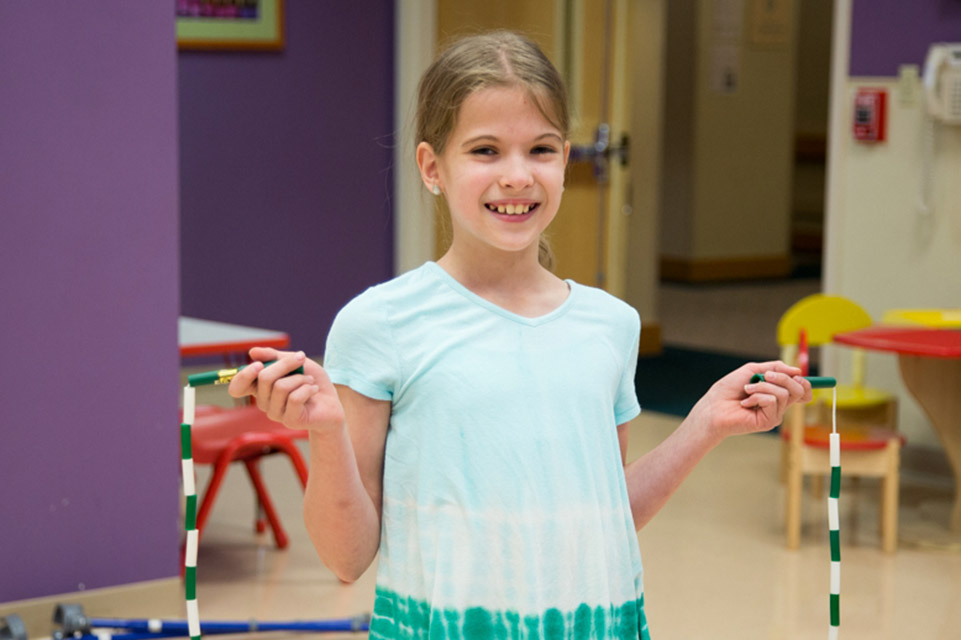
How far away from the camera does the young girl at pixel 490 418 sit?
4.26ft

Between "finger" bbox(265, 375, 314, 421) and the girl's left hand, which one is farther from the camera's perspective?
the girl's left hand

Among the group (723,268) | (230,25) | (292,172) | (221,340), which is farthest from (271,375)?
(723,268)

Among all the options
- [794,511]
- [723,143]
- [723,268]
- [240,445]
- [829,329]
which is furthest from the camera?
[723,268]

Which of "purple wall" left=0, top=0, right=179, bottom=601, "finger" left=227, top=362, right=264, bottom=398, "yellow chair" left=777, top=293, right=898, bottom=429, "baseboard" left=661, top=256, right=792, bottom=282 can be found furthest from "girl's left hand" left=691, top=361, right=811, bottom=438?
"baseboard" left=661, top=256, right=792, bottom=282

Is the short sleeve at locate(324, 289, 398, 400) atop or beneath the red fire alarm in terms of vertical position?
beneath

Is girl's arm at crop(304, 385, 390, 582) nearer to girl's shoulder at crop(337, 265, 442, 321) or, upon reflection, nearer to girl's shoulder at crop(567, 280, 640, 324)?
girl's shoulder at crop(337, 265, 442, 321)

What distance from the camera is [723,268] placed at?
35.1 ft

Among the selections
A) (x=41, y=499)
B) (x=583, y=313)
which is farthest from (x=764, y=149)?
(x=583, y=313)

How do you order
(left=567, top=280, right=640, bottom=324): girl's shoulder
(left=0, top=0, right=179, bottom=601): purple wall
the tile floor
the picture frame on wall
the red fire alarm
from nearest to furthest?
1. (left=567, top=280, right=640, bottom=324): girl's shoulder
2. (left=0, top=0, right=179, bottom=601): purple wall
3. the tile floor
4. the red fire alarm
5. the picture frame on wall

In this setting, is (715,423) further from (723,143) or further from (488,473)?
(723,143)

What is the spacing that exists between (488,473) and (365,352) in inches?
6.7

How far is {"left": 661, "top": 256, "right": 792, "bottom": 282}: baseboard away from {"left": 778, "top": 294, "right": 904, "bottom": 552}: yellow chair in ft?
19.0

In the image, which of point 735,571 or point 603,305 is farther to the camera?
point 735,571

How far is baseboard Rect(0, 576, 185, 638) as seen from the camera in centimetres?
327
